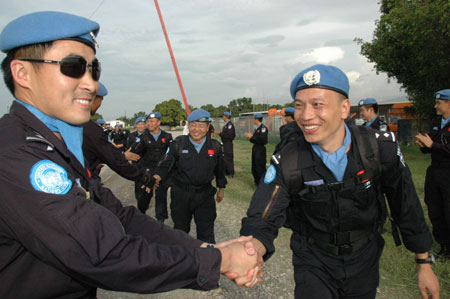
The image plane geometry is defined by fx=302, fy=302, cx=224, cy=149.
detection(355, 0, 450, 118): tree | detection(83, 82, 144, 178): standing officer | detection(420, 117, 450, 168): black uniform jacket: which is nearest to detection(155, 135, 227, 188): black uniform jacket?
detection(83, 82, 144, 178): standing officer

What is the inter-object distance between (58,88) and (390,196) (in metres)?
2.44

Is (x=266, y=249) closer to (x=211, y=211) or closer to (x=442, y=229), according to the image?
(x=211, y=211)

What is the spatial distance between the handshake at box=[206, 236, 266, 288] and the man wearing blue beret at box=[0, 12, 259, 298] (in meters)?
0.04

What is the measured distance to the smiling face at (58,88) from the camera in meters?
1.41

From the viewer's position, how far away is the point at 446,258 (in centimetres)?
439

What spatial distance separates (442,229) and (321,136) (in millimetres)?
3840

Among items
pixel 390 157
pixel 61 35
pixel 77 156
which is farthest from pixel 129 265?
pixel 390 157

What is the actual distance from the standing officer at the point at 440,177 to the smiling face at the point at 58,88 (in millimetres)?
5096

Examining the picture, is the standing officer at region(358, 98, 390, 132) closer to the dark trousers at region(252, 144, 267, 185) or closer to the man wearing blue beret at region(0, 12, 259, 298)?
the dark trousers at region(252, 144, 267, 185)

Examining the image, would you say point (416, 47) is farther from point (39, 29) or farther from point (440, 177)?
point (39, 29)

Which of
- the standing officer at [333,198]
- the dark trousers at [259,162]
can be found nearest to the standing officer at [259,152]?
the dark trousers at [259,162]

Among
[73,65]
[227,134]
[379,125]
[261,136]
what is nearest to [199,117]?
[73,65]

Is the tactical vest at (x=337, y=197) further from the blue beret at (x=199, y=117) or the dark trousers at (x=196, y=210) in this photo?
the blue beret at (x=199, y=117)

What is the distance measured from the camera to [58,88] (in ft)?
4.73
